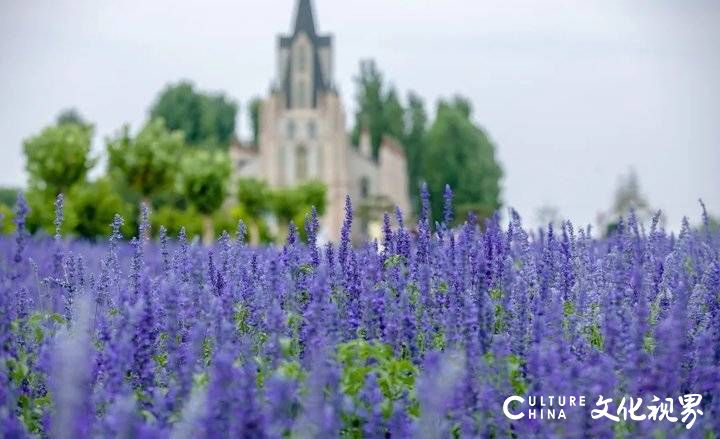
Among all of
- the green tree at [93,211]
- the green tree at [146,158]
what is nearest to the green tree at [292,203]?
the green tree at [146,158]

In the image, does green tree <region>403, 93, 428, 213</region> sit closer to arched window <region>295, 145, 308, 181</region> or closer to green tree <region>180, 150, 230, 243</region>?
arched window <region>295, 145, 308, 181</region>

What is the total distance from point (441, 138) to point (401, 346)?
6741 centimetres

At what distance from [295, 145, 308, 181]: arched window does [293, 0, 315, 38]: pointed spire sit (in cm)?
817

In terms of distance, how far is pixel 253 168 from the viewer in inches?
3027

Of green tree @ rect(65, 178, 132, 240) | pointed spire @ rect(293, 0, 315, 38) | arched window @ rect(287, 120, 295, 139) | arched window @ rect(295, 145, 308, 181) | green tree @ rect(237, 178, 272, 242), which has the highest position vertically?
pointed spire @ rect(293, 0, 315, 38)

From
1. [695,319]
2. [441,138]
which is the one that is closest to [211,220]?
[441,138]

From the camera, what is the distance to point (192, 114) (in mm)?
83688

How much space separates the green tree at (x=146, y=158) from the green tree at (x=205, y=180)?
3.10 m

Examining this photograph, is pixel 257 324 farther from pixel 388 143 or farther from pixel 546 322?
pixel 388 143

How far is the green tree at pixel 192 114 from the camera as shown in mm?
83062

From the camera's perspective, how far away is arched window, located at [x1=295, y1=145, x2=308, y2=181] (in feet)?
251

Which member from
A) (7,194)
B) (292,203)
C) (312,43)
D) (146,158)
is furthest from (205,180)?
(7,194)

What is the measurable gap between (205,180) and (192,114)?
45000mm

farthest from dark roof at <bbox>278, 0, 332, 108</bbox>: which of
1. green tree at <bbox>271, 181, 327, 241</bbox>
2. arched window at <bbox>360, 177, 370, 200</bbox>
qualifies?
green tree at <bbox>271, 181, 327, 241</bbox>
